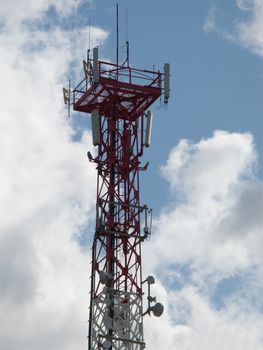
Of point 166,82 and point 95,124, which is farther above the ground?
point 166,82

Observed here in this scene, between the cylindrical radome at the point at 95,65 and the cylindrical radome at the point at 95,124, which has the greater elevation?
the cylindrical radome at the point at 95,65

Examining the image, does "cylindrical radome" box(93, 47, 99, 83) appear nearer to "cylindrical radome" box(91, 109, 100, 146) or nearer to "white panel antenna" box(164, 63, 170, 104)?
"cylindrical radome" box(91, 109, 100, 146)

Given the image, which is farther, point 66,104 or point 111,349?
point 66,104

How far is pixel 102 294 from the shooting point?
105938 millimetres

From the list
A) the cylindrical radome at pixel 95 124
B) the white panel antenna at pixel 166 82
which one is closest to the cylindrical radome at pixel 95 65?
the cylindrical radome at pixel 95 124

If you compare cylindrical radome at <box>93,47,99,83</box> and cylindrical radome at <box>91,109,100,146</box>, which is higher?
cylindrical radome at <box>93,47,99,83</box>

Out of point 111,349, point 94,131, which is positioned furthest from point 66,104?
point 111,349

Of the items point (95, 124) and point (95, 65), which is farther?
point (95, 124)

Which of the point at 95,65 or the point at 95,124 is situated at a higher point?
the point at 95,65

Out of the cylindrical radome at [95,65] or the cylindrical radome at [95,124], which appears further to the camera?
the cylindrical radome at [95,124]

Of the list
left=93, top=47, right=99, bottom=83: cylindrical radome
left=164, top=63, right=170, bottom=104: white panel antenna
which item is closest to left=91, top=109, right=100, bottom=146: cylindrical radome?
left=93, top=47, right=99, bottom=83: cylindrical radome

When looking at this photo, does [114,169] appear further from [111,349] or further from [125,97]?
[111,349]

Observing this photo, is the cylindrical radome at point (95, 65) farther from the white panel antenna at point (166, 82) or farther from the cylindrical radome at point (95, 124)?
the white panel antenna at point (166, 82)

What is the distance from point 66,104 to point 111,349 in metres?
19.5
